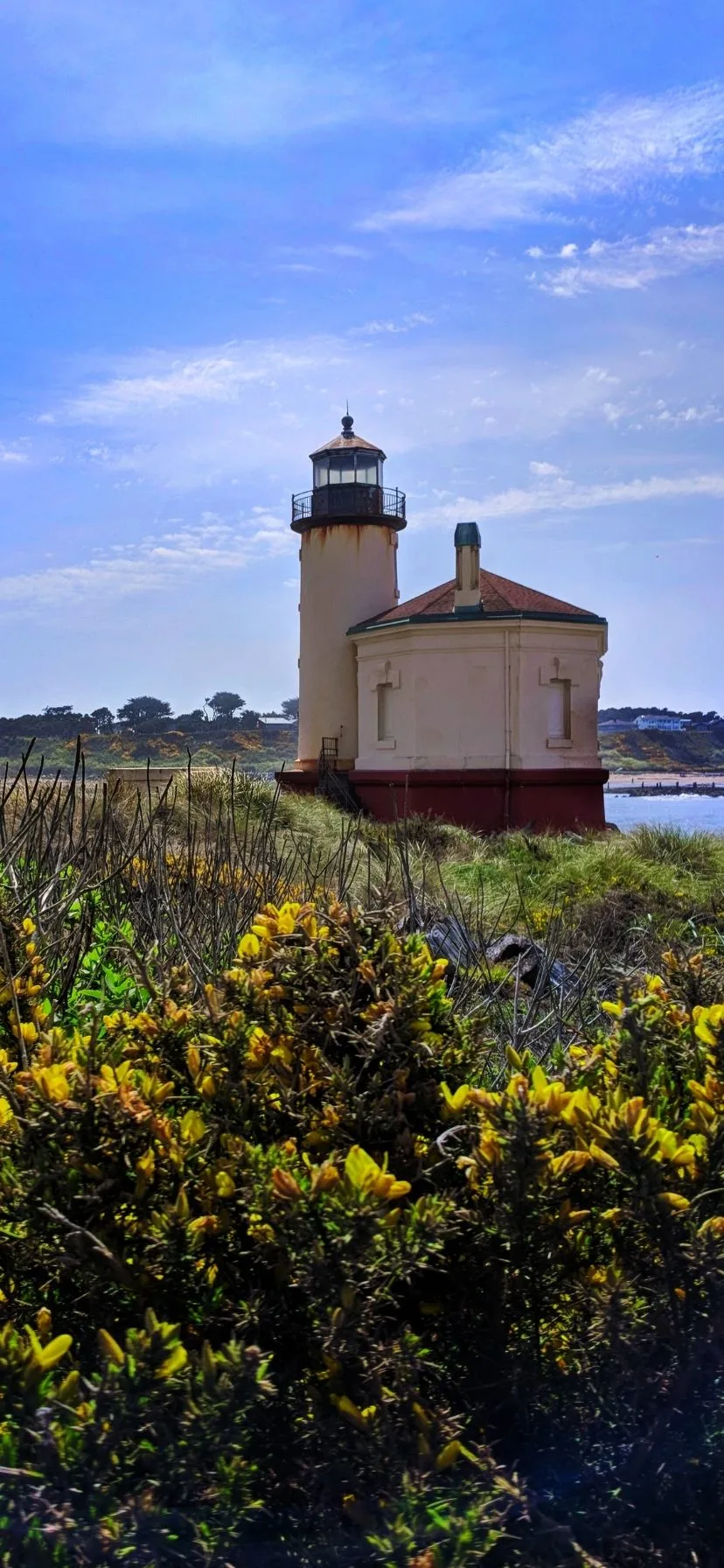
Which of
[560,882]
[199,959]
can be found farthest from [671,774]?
[199,959]

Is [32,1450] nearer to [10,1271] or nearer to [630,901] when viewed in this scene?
[10,1271]

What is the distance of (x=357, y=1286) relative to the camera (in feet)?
5.21

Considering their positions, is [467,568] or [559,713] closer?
[467,568]

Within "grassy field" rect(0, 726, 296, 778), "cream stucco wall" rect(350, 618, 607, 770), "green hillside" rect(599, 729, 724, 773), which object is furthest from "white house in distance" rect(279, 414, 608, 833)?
"green hillside" rect(599, 729, 724, 773)

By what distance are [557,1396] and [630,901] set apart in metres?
13.7

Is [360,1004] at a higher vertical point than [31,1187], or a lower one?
higher

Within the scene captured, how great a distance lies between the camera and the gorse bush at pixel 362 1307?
1505 mm

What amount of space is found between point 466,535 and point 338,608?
13.3 ft

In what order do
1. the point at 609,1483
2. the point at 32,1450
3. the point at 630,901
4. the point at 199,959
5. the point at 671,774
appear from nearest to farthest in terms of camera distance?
the point at 32,1450, the point at 609,1483, the point at 199,959, the point at 630,901, the point at 671,774

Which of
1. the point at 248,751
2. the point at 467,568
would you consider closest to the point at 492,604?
the point at 467,568

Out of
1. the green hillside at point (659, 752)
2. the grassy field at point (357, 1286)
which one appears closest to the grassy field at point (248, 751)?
A: the green hillside at point (659, 752)

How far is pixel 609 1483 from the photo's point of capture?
1.64 meters

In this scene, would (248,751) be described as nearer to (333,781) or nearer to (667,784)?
(333,781)

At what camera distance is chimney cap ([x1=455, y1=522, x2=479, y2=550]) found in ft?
84.2
